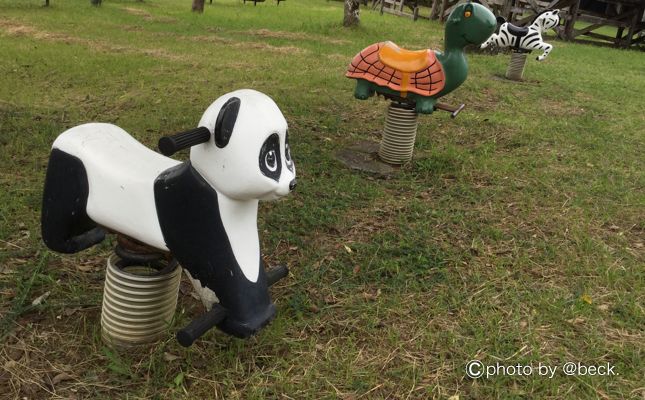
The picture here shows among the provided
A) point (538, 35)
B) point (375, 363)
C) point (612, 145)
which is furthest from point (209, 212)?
point (538, 35)

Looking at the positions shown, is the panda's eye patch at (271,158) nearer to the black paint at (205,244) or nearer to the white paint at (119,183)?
the black paint at (205,244)

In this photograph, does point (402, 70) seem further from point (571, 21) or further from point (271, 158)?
point (571, 21)

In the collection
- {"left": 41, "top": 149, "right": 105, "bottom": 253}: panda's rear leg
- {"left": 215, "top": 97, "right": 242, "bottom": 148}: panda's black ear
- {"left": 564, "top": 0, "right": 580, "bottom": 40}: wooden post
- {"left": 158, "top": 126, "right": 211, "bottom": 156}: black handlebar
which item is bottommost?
{"left": 41, "top": 149, "right": 105, "bottom": 253}: panda's rear leg

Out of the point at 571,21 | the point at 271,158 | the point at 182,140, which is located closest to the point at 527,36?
the point at 271,158

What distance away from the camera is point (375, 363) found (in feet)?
6.34

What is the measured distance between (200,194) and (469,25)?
8.17 feet

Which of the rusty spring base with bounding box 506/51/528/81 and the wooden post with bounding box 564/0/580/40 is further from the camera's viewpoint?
the wooden post with bounding box 564/0/580/40

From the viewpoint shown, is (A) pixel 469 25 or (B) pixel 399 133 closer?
(A) pixel 469 25

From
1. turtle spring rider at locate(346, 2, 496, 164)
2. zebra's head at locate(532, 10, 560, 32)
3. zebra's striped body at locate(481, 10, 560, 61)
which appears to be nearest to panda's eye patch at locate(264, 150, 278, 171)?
turtle spring rider at locate(346, 2, 496, 164)

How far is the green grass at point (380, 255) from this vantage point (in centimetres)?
184

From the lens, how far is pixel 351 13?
1059 centimetres

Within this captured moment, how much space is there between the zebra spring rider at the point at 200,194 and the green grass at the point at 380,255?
0.95ft

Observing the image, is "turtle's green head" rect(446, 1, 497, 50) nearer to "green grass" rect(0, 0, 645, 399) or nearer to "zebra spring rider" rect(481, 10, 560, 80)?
"green grass" rect(0, 0, 645, 399)

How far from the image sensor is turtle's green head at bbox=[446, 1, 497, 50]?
11.1ft
